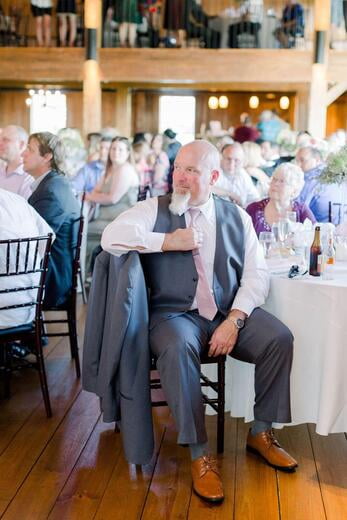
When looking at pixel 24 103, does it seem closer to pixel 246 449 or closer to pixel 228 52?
pixel 228 52

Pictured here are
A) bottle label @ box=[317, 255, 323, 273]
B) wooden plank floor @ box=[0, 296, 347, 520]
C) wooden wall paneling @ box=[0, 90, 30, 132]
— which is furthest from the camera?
wooden wall paneling @ box=[0, 90, 30, 132]

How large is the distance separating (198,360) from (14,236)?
1.13 metres

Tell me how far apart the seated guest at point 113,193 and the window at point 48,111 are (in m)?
10.4

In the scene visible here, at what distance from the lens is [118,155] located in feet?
21.5

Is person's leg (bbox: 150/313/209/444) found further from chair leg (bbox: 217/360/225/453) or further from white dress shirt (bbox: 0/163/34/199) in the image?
white dress shirt (bbox: 0/163/34/199)

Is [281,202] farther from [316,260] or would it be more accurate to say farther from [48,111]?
[48,111]

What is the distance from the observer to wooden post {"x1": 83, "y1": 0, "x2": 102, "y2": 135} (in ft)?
41.3

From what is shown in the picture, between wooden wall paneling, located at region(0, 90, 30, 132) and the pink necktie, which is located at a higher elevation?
wooden wall paneling, located at region(0, 90, 30, 132)

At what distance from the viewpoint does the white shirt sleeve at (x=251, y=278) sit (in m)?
2.99

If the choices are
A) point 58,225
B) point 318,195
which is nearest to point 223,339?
point 58,225

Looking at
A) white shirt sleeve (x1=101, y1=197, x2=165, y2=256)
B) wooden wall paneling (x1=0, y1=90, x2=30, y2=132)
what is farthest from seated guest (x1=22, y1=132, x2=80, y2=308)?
wooden wall paneling (x1=0, y1=90, x2=30, y2=132)

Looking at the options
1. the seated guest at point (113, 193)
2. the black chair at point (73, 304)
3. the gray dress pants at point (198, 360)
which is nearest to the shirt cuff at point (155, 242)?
the gray dress pants at point (198, 360)

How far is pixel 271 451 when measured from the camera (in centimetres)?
296

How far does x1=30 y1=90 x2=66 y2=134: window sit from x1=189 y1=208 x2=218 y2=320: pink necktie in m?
14.2
